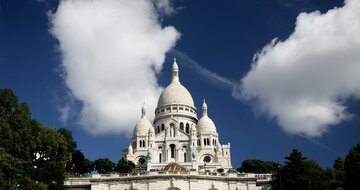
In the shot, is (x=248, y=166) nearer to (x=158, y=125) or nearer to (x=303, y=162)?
(x=303, y=162)

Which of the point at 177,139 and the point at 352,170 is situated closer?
the point at 352,170

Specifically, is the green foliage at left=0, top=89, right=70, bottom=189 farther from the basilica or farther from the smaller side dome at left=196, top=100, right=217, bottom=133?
the smaller side dome at left=196, top=100, right=217, bottom=133

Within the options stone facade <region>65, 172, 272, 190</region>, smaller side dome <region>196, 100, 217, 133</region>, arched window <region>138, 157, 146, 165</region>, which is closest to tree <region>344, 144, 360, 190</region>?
stone facade <region>65, 172, 272, 190</region>

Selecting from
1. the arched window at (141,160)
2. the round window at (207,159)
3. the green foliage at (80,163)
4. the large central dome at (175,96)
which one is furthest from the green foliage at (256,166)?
the large central dome at (175,96)

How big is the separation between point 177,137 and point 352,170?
5740 centimetres

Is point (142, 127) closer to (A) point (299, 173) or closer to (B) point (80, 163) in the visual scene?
(B) point (80, 163)

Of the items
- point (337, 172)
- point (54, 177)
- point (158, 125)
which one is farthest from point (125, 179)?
point (158, 125)

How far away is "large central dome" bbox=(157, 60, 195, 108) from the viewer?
11269cm

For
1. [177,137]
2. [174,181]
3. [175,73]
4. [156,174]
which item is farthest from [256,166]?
[175,73]

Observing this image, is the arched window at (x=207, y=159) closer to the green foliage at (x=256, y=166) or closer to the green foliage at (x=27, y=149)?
the green foliage at (x=256, y=166)

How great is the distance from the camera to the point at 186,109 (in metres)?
113

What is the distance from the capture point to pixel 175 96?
371 ft

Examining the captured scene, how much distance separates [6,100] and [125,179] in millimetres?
18221

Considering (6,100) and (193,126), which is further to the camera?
(193,126)
